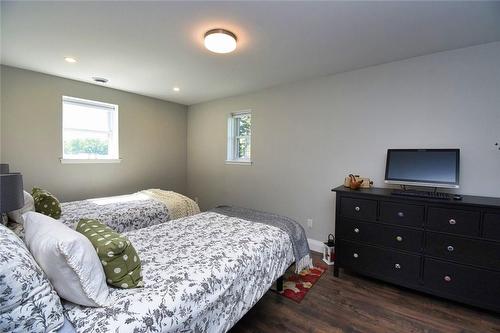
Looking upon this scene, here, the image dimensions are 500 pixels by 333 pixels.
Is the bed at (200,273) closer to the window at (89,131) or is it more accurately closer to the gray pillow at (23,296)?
the gray pillow at (23,296)

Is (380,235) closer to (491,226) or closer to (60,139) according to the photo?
(491,226)

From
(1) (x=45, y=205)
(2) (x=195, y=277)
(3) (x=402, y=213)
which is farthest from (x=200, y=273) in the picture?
(1) (x=45, y=205)

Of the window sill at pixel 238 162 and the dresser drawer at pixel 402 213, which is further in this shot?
the window sill at pixel 238 162

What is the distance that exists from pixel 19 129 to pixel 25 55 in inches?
39.2

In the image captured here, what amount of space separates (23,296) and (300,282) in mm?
2238

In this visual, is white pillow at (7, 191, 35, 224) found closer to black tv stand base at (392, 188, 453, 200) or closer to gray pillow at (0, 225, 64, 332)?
gray pillow at (0, 225, 64, 332)

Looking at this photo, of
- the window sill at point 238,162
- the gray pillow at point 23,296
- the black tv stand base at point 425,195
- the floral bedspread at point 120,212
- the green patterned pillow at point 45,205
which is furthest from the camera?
the window sill at point 238,162

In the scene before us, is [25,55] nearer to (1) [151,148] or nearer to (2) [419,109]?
(1) [151,148]

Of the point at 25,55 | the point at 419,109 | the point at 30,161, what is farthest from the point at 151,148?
the point at 419,109

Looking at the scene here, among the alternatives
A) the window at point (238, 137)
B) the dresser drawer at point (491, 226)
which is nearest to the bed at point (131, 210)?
the window at point (238, 137)

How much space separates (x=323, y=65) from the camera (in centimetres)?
284

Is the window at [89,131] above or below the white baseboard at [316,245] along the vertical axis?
above

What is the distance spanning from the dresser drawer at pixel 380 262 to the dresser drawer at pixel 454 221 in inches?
14.2

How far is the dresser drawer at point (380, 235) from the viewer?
221cm
